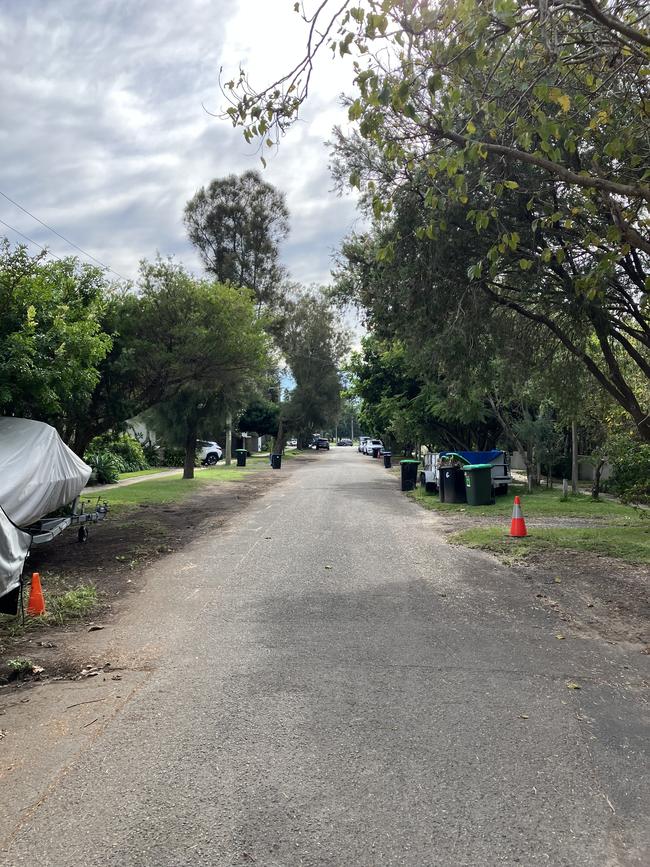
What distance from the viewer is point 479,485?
61.6 feet

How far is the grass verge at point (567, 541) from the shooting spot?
1080 centimetres

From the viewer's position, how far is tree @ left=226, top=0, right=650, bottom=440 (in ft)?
19.1

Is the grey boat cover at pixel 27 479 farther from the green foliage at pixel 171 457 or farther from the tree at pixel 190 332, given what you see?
the green foliage at pixel 171 457

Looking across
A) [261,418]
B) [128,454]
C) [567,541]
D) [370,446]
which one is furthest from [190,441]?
[370,446]

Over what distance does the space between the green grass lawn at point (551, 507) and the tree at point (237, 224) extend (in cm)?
2445

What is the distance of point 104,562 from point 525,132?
820 centimetres

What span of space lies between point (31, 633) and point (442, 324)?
742 cm

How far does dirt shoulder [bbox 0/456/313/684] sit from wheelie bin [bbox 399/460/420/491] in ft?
20.9

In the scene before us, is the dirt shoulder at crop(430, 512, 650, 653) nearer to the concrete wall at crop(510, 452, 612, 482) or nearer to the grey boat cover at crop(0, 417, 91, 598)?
the grey boat cover at crop(0, 417, 91, 598)

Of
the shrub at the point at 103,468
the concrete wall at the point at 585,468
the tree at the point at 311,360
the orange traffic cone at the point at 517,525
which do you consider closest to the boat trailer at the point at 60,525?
the orange traffic cone at the point at 517,525

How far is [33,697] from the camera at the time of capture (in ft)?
16.1

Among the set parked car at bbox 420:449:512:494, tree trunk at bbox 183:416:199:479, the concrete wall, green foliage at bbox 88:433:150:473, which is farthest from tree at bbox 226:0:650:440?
green foliage at bbox 88:433:150:473

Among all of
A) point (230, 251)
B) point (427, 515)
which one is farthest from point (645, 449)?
point (230, 251)

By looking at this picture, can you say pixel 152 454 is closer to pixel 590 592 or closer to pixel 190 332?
pixel 190 332
